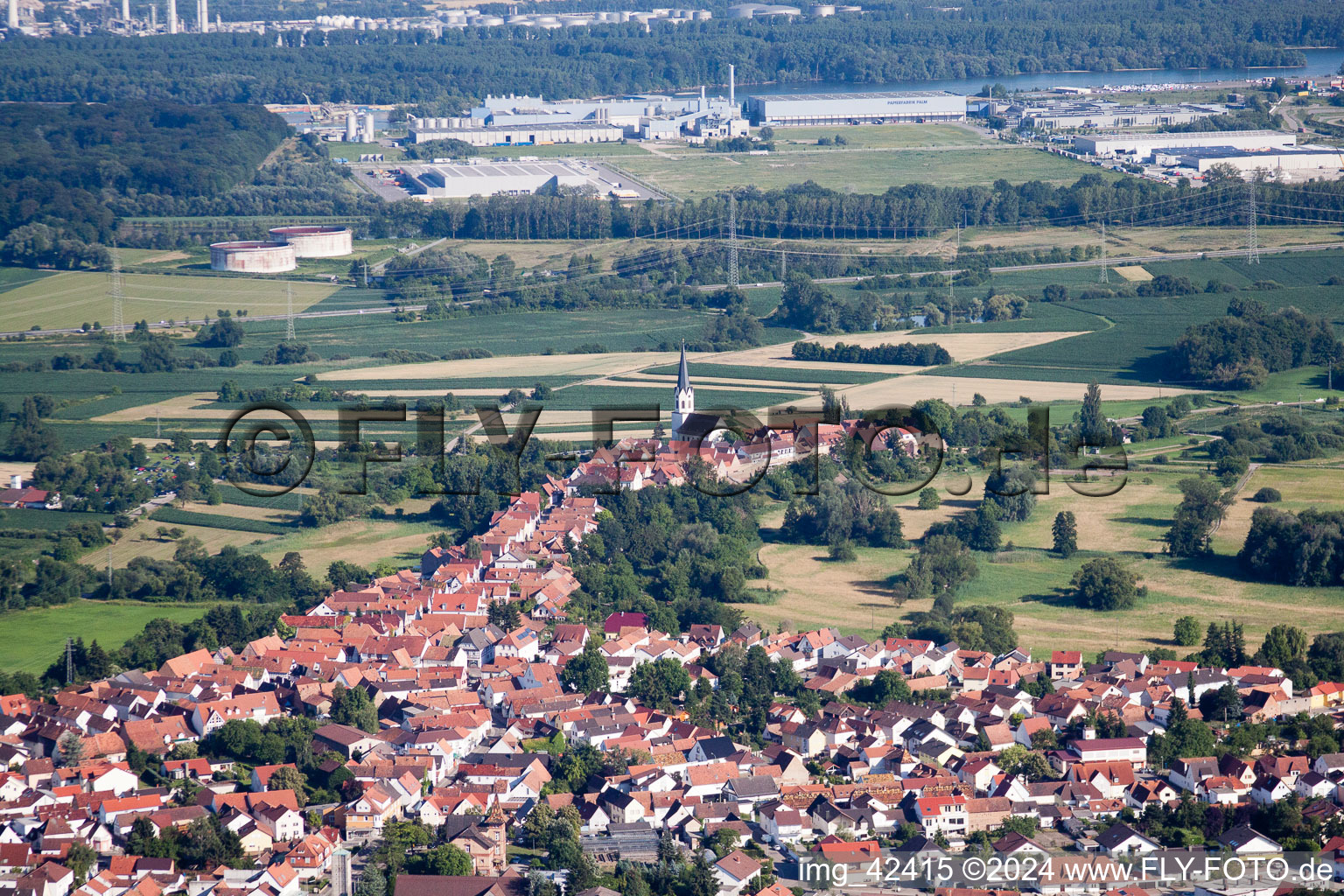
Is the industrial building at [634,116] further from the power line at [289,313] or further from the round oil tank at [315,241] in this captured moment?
the power line at [289,313]

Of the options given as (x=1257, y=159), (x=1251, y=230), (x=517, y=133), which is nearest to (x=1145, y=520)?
(x=1251, y=230)

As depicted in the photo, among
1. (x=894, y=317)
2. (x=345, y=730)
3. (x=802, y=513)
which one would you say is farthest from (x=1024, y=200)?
(x=345, y=730)

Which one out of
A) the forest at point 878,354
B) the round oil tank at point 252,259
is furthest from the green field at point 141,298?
the forest at point 878,354

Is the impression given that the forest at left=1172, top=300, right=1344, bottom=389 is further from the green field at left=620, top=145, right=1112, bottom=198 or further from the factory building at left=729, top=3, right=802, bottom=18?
the factory building at left=729, top=3, right=802, bottom=18

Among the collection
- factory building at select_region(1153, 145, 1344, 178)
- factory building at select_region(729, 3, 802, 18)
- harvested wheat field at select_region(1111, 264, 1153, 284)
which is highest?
factory building at select_region(729, 3, 802, 18)

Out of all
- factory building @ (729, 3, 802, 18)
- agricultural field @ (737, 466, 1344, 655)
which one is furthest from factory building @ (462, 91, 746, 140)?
agricultural field @ (737, 466, 1344, 655)

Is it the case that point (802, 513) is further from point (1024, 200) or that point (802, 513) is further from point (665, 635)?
point (1024, 200)
